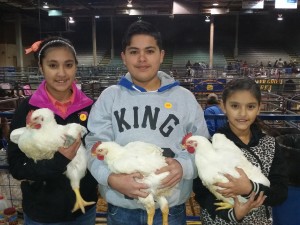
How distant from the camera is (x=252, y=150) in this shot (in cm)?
190

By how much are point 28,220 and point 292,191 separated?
2.04 metres

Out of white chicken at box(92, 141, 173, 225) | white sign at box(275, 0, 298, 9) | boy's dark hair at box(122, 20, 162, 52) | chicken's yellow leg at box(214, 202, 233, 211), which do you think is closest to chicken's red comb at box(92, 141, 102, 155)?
white chicken at box(92, 141, 173, 225)

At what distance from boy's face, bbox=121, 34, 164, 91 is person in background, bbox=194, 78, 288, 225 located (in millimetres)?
523

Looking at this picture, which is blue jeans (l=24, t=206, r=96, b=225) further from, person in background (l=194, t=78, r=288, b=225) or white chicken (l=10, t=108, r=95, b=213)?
person in background (l=194, t=78, r=288, b=225)

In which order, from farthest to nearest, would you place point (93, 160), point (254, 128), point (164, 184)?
point (254, 128), point (93, 160), point (164, 184)

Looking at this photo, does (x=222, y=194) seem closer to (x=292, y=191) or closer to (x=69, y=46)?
(x=292, y=191)

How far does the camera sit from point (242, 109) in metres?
1.90

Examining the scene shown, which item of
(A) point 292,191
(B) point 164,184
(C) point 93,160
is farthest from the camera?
(A) point 292,191

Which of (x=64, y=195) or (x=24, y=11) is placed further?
(x=24, y=11)

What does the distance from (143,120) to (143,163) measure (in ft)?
1.06

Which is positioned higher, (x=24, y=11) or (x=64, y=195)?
(x=24, y=11)

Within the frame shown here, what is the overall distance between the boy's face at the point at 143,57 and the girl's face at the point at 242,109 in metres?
0.54

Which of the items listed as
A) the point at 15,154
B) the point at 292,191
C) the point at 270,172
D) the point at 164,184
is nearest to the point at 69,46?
the point at 15,154

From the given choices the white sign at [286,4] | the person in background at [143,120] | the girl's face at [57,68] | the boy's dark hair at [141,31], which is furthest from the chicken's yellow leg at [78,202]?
the white sign at [286,4]
